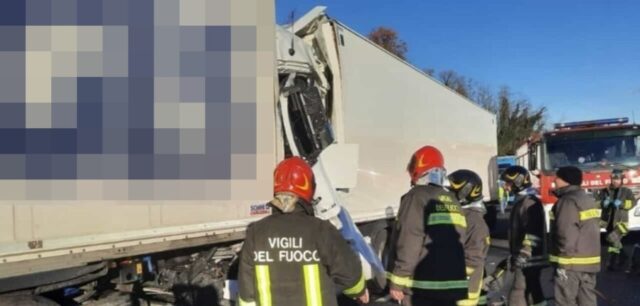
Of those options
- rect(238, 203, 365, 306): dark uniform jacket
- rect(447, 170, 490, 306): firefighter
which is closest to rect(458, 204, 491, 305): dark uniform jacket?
rect(447, 170, 490, 306): firefighter

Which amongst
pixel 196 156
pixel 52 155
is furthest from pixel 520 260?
pixel 52 155

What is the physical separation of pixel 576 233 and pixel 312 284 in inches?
126

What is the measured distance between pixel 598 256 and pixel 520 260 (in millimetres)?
670

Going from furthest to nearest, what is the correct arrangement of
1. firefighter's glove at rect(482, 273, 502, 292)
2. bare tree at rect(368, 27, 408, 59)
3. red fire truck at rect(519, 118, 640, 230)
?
1. bare tree at rect(368, 27, 408, 59)
2. red fire truck at rect(519, 118, 640, 230)
3. firefighter's glove at rect(482, 273, 502, 292)

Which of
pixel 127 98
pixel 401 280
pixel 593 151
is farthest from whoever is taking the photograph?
pixel 593 151

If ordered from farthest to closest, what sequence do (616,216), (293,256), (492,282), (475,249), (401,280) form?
1. (616,216)
2. (492,282)
3. (475,249)
4. (401,280)
5. (293,256)

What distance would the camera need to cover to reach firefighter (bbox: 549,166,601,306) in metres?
5.55

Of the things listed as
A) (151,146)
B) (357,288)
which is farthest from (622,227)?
(151,146)

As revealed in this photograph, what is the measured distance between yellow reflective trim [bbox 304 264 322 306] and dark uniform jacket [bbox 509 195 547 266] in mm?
3253

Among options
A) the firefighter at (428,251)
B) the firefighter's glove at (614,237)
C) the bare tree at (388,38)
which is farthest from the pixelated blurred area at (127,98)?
the bare tree at (388,38)

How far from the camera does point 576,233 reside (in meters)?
5.56

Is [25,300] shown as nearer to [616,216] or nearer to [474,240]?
[474,240]

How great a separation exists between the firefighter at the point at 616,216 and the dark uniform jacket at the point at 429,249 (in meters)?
5.99

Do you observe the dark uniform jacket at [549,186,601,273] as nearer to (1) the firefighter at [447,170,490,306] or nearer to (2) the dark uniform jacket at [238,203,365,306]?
(1) the firefighter at [447,170,490,306]
